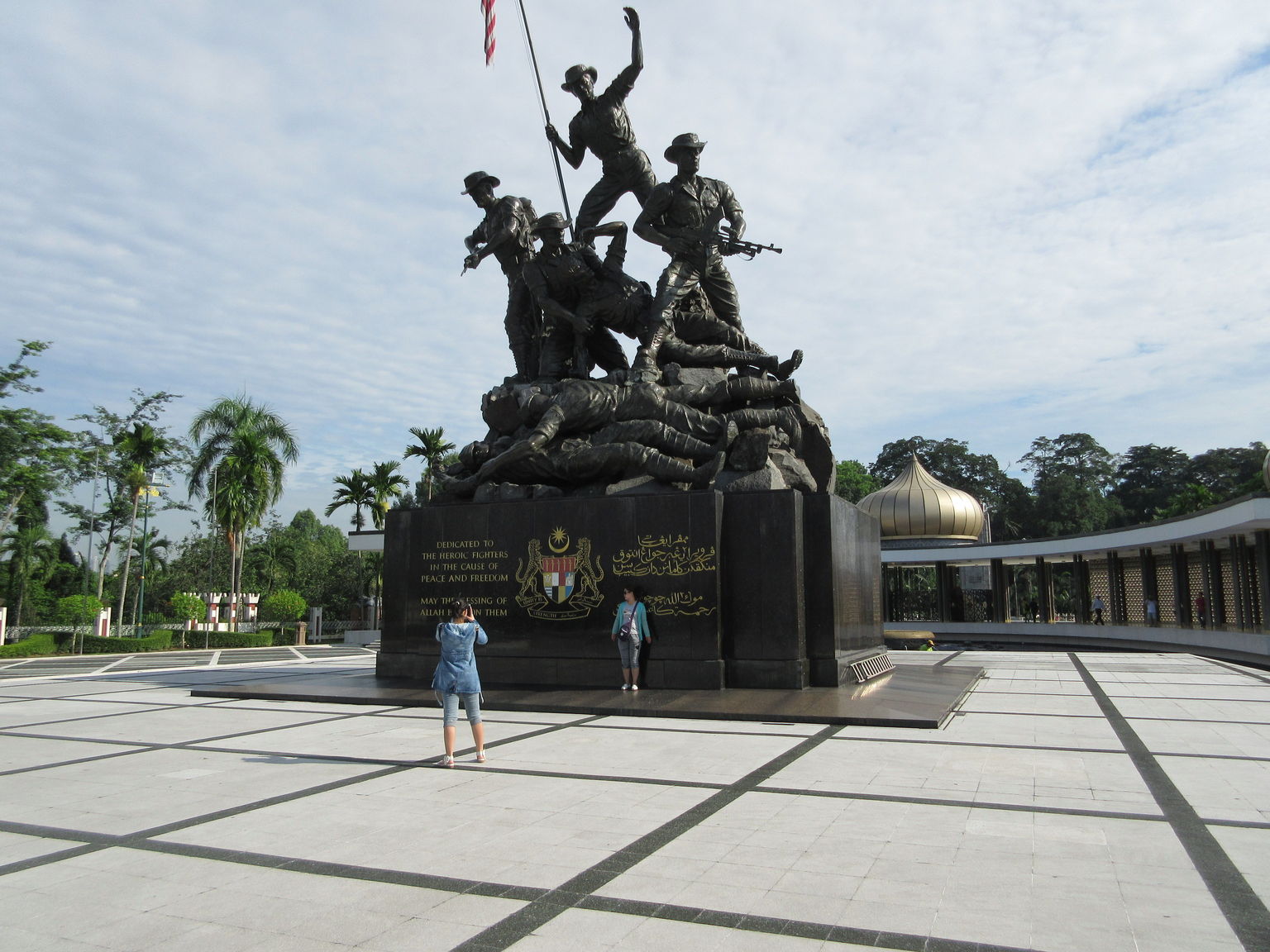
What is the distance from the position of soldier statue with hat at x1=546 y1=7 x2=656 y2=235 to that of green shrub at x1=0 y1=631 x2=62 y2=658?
754 inches

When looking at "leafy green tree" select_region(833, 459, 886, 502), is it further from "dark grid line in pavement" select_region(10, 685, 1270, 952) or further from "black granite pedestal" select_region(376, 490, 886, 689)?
"dark grid line in pavement" select_region(10, 685, 1270, 952)

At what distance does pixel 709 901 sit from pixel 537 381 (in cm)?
996

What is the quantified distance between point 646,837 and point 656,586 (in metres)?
5.79

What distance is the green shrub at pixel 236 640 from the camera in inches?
1070

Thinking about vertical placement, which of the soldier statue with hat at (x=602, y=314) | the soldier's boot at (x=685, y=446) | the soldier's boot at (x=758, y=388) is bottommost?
the soldier's boot at (x=685, y=446)

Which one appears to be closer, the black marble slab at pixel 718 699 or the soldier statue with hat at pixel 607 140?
the black marble slab at pixel 718 699

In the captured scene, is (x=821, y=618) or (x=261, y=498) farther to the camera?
(x=261, y=498)

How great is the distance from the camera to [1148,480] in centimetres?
5516

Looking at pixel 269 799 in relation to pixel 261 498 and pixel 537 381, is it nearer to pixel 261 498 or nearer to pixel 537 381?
pixel 537 381

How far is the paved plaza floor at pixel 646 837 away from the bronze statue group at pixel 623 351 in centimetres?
392

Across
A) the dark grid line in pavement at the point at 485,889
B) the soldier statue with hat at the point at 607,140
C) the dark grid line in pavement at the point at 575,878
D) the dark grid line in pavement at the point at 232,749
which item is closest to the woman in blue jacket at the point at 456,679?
the dark grid line in pavement at the point at 232,749

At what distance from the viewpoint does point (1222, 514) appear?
62.6 feet

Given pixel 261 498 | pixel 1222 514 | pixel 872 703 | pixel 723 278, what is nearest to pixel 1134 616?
pixel 1222 514

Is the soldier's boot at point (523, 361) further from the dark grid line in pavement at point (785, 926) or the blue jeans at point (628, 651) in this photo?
the dark grid line in pavement at point (785, 926)
